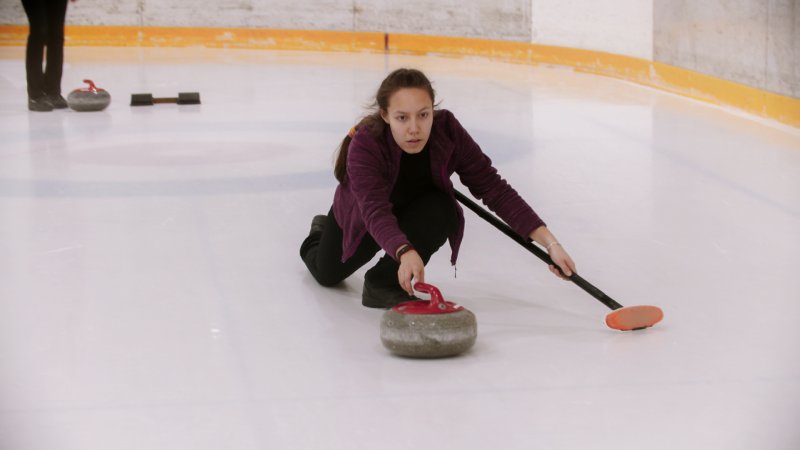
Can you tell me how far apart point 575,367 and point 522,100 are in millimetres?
4815

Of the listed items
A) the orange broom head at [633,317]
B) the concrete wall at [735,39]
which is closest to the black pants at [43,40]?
the concrete wall at [735,39]

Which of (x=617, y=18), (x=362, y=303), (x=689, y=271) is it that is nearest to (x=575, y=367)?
(x=362, y=303)

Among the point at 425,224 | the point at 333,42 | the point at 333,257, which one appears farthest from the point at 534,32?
the point at 425,224

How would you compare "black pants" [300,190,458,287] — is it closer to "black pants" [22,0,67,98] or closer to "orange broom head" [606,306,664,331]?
"orange broom head" [606,306,664,331]

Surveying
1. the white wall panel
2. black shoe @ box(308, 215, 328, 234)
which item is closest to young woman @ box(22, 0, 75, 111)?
black shoe @ box(308, 215, 328, 234)

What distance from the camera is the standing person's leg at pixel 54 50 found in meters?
6.28

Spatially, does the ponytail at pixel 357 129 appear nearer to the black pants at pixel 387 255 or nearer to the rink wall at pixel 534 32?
the black pants at pixel 387 255

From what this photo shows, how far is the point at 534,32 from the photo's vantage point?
30.9 feet

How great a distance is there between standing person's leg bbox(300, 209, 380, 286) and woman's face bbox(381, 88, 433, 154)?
356 mm

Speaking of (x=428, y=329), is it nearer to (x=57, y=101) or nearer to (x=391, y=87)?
(x=391, y=87)

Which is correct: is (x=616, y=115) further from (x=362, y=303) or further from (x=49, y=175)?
(x=362, y=303)

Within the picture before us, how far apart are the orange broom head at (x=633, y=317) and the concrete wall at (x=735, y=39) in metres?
3.52

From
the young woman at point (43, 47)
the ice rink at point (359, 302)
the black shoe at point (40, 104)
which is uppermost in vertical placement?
the young woman at point (43, 47)

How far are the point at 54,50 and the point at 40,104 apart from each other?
311mm
